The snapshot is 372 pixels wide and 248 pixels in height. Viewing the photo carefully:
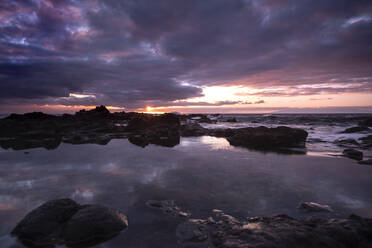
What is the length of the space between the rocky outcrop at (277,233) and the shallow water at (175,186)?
1.50 feet

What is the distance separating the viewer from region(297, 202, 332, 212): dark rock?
4.55 m

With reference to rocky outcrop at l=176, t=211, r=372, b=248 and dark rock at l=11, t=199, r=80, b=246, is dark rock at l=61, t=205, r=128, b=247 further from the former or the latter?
rocky outcrop at l=176, t=211, r=372, b=248

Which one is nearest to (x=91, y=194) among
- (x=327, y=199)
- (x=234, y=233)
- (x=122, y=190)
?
(x=122, y=190)

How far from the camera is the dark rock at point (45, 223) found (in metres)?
3.50

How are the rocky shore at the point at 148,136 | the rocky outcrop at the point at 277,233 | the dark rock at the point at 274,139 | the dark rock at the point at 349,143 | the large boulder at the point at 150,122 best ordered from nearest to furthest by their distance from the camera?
the rocky outcrop at the point at 277,233 → the dark rock at the point at 349,143 → the dark rock at the point at 274,139 → the rocky shore at the point at 148,136 → the large boulder at the point at 150,122

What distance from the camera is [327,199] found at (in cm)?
520

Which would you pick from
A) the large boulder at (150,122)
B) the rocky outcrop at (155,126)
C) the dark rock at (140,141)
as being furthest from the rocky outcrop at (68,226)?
the large boulder at (150,122)

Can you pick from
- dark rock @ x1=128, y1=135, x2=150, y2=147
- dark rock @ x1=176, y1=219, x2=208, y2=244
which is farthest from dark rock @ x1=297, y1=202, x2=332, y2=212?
dark rock @ x1=128, y1=135, x2=150, y2=147

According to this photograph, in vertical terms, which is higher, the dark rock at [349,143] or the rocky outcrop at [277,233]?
the rocky outcrop at [277,233]

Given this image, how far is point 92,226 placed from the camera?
146 inches

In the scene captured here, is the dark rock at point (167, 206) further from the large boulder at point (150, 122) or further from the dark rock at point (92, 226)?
the large boulder at point (150, 122)

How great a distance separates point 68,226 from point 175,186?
325 cm

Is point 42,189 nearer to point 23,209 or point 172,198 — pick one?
point 23,209

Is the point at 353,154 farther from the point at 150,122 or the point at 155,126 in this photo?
the point at 150,122
